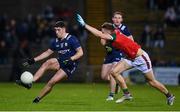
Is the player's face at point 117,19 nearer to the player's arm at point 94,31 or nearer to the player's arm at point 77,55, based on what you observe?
the player's arm at point 77,55

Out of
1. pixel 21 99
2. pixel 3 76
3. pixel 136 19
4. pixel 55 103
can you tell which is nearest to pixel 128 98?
pixel 55 103

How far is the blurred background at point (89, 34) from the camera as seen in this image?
110 feet

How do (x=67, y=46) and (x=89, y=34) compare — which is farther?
(x=89, y=34)

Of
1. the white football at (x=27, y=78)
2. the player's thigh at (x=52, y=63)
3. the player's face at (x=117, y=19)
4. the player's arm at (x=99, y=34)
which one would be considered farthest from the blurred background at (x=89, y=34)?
the player's arm at (x=99, y=34)

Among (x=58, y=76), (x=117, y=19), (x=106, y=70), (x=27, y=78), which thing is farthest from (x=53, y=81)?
(x=117, y=19)

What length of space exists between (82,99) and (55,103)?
2.04m

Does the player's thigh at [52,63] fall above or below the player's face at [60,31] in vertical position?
below

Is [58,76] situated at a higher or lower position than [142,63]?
lower

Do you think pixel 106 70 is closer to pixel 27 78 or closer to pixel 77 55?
pixel 77 55

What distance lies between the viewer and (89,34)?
37.1 m

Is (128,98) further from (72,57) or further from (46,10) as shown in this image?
(46,10)

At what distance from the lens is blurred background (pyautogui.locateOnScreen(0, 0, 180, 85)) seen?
33594mm

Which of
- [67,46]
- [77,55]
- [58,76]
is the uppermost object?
[67,46]

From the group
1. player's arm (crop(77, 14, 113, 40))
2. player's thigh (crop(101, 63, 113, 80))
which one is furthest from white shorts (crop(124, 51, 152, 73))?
player's thigh (crop(101, 63, 113, 80))
